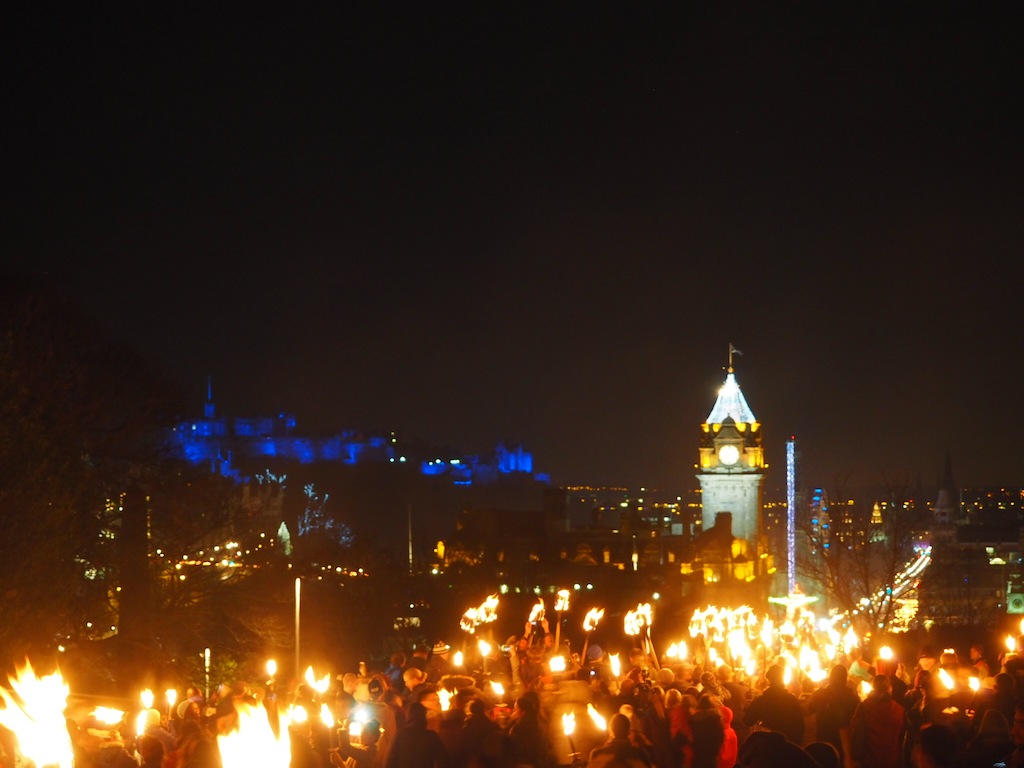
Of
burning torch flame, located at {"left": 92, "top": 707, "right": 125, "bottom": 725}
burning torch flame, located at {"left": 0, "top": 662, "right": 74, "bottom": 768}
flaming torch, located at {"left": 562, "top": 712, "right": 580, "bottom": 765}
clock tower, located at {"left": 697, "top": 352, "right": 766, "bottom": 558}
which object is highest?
clock tower, located at {"left": 697, "top": 352, "right": 766, "bottom": 558}

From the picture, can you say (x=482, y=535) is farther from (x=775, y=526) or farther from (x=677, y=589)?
(x=775, y=526)

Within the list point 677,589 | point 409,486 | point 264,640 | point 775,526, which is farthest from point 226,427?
point 264,640

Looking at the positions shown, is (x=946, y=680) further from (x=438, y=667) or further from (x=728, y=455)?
(x=728, y=455)

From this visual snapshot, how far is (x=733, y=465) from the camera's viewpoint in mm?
95812

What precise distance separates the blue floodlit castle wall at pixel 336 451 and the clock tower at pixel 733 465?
58.5m

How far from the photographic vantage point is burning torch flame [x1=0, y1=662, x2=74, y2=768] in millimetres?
8703

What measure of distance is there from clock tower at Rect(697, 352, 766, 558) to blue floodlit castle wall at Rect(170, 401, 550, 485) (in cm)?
5851

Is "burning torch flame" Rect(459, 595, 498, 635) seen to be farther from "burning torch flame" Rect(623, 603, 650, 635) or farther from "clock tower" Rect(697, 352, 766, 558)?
"clock tower" Rect(697, 352, 766, 558)

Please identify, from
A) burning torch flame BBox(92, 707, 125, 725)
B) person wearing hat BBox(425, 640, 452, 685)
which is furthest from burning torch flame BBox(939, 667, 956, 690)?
burning torch flame BBox(92, 707, 125, 725)

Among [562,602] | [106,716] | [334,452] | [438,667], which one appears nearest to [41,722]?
[106,716]

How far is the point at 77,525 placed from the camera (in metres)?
23.8

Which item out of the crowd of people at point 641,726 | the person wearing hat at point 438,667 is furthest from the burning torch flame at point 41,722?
the person wearing hat at point 438,667

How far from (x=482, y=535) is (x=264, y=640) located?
6284 cm

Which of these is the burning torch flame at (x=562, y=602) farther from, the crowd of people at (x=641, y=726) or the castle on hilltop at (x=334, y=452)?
the castle on hilltop at (x=334, y=452)
